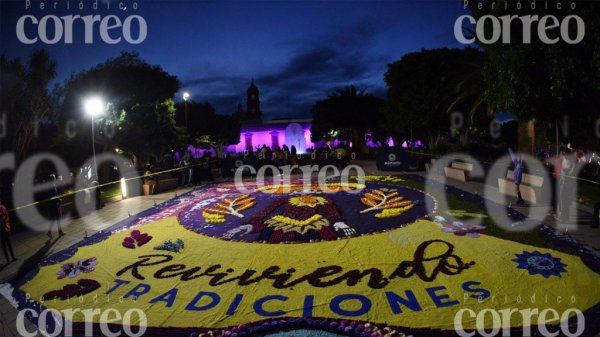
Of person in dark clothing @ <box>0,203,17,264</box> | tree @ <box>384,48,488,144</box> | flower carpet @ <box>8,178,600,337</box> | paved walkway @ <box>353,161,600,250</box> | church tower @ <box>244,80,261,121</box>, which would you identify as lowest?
flower carpet @ <box>8,178,600,337</box>

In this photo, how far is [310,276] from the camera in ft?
20.6

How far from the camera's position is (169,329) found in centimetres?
473

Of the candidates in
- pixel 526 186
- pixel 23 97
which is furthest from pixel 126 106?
pixel 526 186

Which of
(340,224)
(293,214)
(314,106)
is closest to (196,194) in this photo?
(293,214)

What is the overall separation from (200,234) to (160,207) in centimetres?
479

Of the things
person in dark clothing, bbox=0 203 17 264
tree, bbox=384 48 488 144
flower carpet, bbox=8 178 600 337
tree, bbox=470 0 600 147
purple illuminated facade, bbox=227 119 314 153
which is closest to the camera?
flower carpet, bbox=8 178 600 337

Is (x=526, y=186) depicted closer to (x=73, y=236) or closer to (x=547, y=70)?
(x=547, y=70)

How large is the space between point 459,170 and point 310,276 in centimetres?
1426

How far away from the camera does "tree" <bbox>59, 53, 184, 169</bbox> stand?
22250mm

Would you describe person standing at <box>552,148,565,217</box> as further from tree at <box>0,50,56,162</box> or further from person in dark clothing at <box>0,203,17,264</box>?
tree at <box>0,50,56,162</box>

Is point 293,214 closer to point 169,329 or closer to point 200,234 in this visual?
point 200,234

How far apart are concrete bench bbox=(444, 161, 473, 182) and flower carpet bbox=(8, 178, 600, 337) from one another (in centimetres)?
810

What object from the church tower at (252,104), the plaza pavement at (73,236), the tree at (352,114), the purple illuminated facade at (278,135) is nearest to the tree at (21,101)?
the plaza pavement at (73,236)

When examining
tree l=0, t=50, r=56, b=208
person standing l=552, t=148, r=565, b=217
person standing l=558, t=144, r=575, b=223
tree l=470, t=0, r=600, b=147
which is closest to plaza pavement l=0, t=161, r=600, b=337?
person standing l=558, t=144, r=575, b=223
